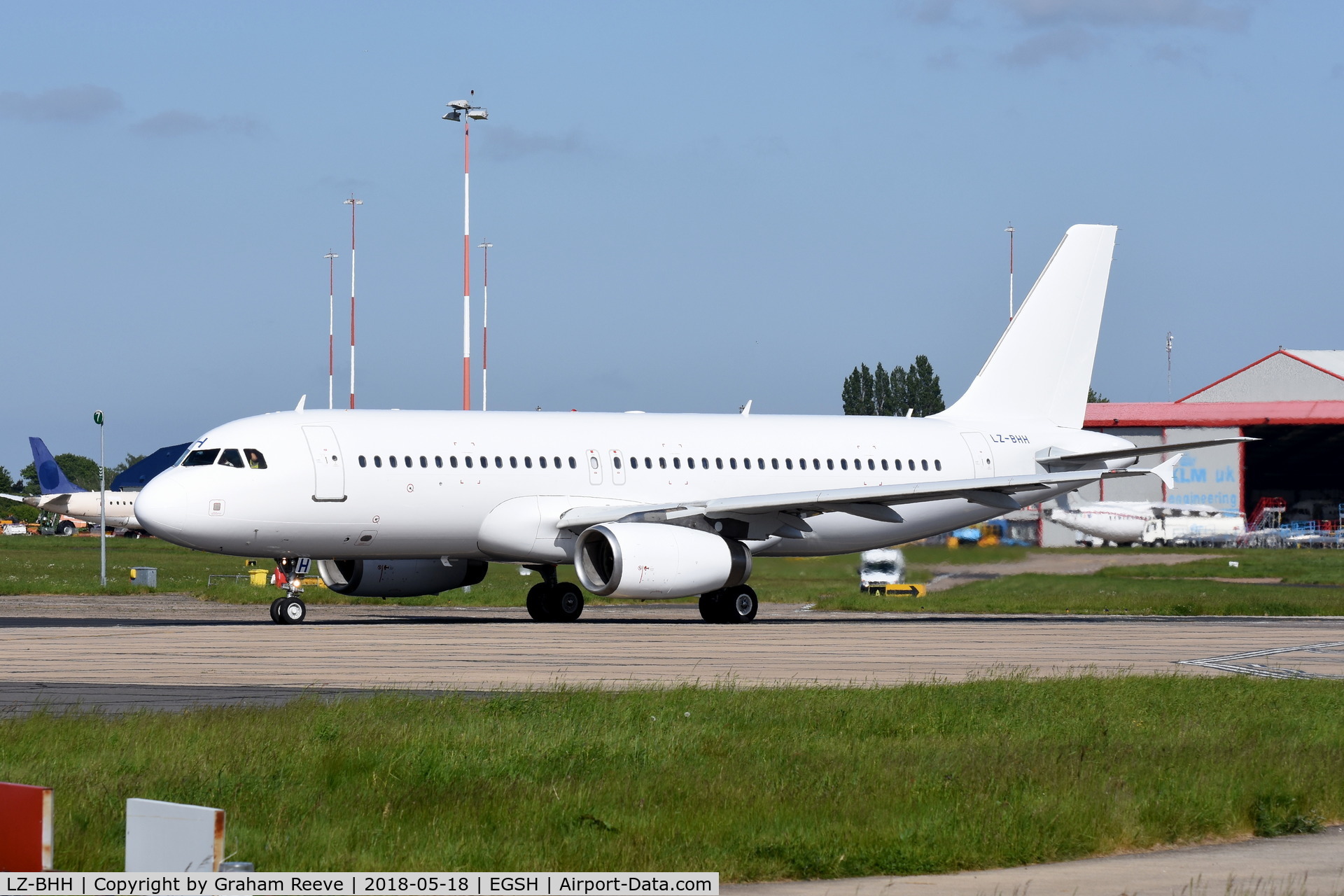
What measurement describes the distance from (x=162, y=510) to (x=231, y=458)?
62.6 inches

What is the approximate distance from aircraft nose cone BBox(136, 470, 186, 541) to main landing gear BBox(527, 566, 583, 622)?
7.67 m

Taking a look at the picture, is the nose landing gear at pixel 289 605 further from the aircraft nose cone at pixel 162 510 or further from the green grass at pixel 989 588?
the green grass at pixel 989 588

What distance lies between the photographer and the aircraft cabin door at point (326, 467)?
104 ft

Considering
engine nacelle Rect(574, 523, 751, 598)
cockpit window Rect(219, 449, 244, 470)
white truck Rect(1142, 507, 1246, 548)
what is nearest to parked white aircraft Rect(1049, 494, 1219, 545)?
white truck Rect(1142, 507, 1246, 548)

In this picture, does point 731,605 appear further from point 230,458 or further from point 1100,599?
point 1100,599

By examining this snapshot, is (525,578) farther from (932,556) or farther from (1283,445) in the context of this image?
(1283,445)

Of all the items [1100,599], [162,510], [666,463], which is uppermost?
[666,463]

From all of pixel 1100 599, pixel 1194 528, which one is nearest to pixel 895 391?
pixel 1194 528

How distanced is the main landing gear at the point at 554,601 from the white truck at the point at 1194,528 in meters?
60.7

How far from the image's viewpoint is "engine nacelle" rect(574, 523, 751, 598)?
1235 inches

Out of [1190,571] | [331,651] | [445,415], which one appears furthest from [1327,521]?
[331,651]

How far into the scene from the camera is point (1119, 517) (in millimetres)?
89250

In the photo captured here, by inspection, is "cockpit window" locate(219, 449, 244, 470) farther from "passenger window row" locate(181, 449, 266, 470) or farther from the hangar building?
the hangar building

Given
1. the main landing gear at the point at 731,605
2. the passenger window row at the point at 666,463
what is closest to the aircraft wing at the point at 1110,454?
the passenger window row at the point at 666,463
